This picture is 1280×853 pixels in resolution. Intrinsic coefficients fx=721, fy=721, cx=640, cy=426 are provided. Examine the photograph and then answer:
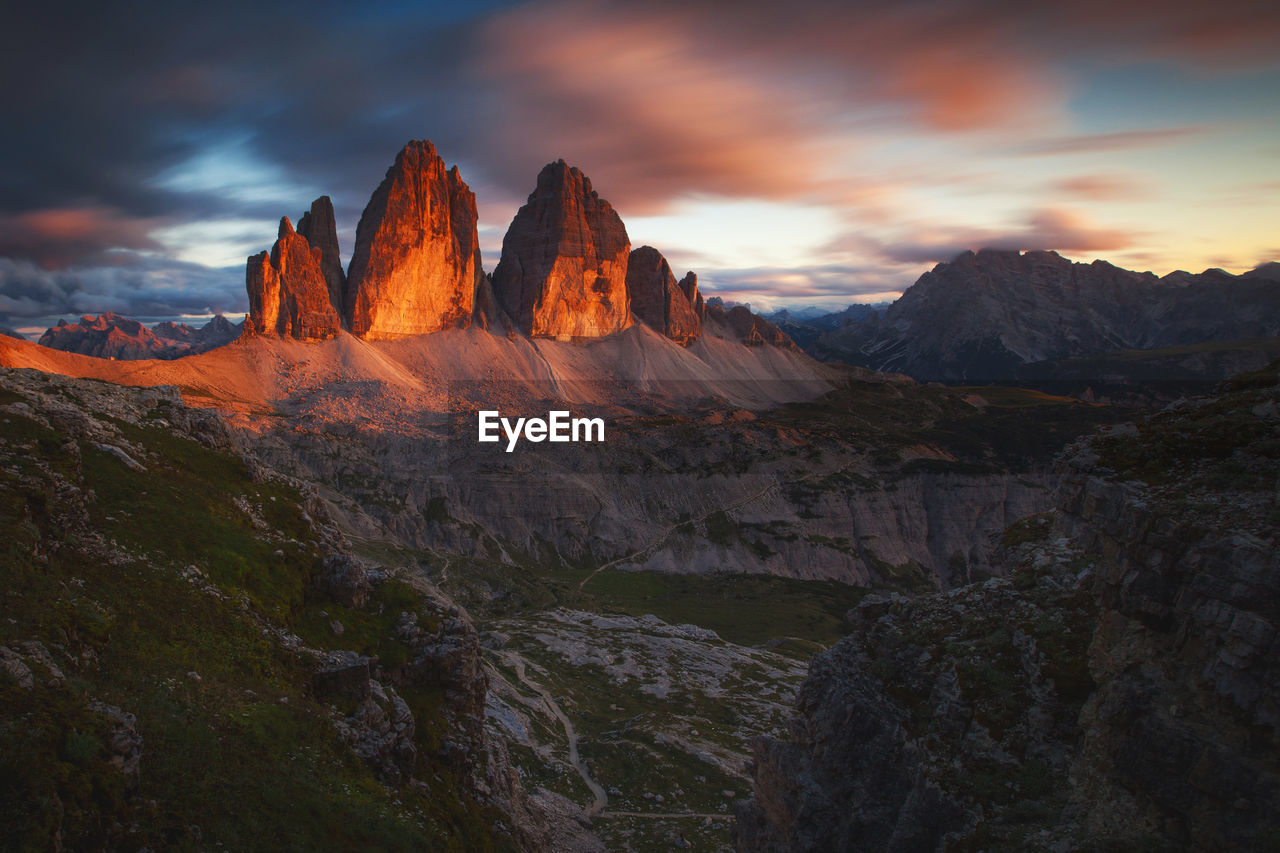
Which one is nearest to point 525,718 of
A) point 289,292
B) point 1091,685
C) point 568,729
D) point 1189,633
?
point 568,729

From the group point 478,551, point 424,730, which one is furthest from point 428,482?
point 424,730

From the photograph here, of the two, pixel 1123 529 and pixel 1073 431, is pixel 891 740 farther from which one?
pixel 1073 431

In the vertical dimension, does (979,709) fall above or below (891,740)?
above

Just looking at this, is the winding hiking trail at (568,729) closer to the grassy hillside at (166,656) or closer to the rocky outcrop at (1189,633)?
the grassy hillside at (166,656)

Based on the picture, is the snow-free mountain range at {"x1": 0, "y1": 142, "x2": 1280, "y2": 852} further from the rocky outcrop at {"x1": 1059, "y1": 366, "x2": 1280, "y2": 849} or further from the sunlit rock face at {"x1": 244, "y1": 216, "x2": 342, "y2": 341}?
the sunlit rock face at {"x1": 244, "y1": 216, "x2": 342, "y2": 341}

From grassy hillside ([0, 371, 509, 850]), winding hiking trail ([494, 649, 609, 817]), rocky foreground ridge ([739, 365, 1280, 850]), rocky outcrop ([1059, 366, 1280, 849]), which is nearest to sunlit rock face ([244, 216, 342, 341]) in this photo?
winding hiking trail ([494, 649, 609, 817])

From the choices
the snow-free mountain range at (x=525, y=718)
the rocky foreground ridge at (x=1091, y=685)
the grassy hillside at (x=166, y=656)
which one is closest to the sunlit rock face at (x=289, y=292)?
the snow-free mountain range at (x=525, y=718)
